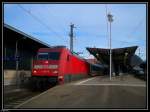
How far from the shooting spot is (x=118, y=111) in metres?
13.2

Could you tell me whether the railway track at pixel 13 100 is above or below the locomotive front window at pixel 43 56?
below

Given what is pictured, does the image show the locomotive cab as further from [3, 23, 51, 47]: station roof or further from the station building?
[3, 23, 51, 47]: station roof

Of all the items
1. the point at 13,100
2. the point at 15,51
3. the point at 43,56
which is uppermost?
the point at 15,51

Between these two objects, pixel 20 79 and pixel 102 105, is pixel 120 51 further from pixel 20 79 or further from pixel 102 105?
pixel 102 105

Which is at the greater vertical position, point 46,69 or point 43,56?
point 43,56

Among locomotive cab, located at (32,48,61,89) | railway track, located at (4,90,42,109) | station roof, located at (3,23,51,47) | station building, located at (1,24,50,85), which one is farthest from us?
station building, located at (1,24,50,85)

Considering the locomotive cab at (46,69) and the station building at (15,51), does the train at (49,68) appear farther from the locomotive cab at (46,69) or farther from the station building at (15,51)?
the station building at (15,51)

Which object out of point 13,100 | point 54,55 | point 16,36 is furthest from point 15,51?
point 13,100

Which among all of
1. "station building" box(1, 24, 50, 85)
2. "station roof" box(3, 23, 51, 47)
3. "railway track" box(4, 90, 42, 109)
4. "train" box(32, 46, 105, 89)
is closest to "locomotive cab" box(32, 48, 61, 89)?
"train" box(32, 46, 105, 89)

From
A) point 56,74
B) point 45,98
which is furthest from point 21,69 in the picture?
point 45,98

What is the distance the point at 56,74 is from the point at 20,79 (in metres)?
11.0

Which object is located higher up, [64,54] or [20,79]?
[64,54]

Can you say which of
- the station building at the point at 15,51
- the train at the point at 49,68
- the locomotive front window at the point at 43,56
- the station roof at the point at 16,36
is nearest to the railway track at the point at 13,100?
the train at the point at 49,68

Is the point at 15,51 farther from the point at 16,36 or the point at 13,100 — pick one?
the point at 13,100
